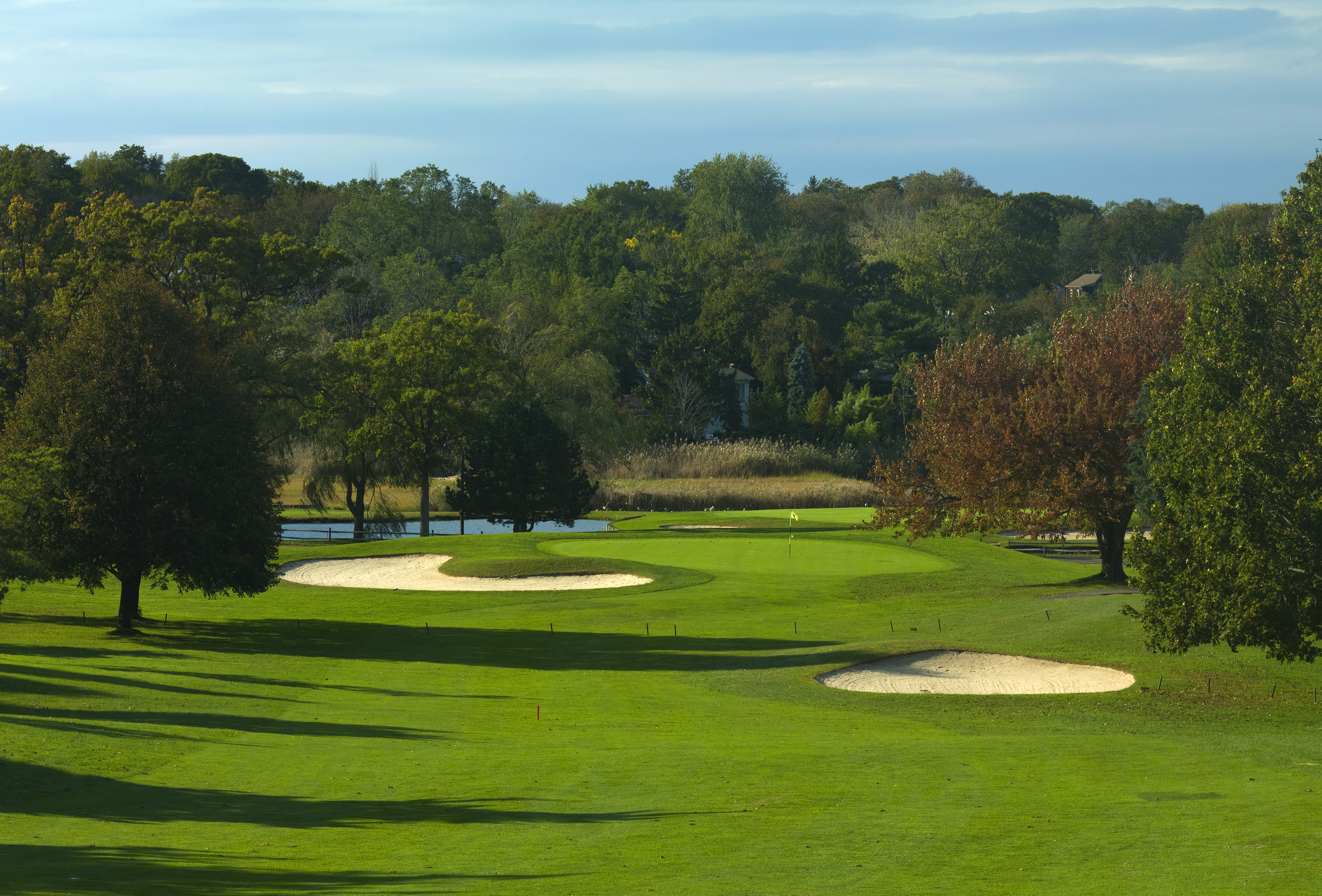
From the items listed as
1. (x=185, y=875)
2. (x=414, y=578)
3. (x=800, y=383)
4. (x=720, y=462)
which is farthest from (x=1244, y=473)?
(x=800, y=383)

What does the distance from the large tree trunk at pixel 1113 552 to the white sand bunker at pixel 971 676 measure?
12.0 m

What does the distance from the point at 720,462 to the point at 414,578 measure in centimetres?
3473

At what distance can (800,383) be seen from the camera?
303 ft

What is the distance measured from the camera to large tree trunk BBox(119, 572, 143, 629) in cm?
2770

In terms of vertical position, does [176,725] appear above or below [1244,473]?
below

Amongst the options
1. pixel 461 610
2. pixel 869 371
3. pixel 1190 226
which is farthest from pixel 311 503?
pixel 1190 226

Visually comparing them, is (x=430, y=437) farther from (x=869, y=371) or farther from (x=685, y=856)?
(x=869, y=371)

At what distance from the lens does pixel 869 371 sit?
330 ft

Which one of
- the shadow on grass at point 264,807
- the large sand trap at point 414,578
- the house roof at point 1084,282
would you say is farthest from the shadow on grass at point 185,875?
the house roof at point 1084,282

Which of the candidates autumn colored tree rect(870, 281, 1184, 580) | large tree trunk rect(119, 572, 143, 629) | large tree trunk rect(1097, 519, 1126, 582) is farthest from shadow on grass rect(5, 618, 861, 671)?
large tree trunk rect(1097, 519, 1126, 582)

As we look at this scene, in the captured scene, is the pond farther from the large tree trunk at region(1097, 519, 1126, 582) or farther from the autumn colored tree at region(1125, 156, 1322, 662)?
the autumn colored tree at region(1125, 156, 1322, 662)

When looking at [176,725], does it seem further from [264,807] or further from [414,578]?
[414,578]

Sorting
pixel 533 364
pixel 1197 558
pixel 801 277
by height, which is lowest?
pixel 1197 558

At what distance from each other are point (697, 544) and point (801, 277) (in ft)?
217
